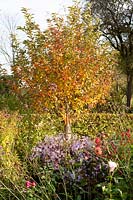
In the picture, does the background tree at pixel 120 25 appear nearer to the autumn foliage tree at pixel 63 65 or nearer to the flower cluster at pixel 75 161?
the autumn foliage tree at pixel 63 65

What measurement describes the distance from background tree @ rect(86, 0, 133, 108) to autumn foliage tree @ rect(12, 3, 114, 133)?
44.4 ft

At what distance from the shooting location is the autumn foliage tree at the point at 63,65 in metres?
9.12

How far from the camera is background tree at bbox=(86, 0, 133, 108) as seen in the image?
23547mm

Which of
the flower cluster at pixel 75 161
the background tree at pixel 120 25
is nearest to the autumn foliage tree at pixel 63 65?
the flower cluster at pixel 75 161

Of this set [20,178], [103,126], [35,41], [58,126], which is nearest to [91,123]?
[103,126]

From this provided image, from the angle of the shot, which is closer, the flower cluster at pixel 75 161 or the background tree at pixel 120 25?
the flower cluster at pixel 75 161

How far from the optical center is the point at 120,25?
24219mm

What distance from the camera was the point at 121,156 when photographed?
4.11 metres

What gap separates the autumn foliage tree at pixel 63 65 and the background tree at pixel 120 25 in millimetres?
13531

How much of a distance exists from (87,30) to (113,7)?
47.4ft

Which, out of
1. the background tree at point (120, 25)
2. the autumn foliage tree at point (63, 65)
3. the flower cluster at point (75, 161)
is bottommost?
the flower cluster at point (75, 161)

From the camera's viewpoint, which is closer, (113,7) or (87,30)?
(87,30)

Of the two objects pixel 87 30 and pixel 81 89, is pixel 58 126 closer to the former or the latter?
pixel 81 89

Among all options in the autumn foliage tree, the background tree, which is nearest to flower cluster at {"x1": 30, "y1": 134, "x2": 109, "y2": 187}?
the autumn foliage tree
